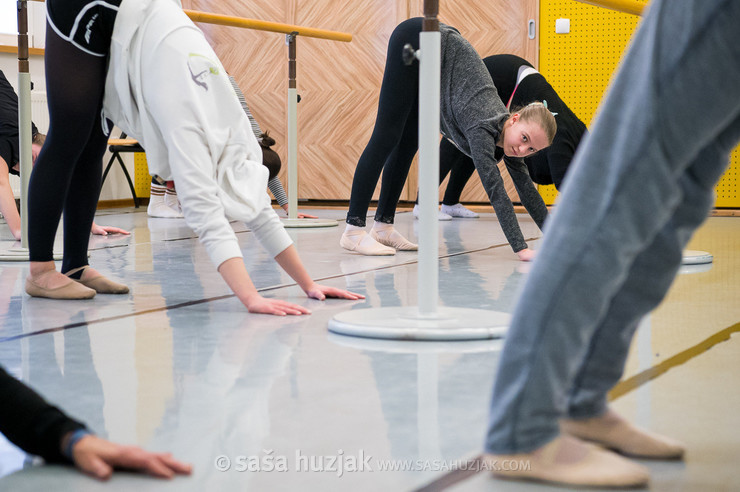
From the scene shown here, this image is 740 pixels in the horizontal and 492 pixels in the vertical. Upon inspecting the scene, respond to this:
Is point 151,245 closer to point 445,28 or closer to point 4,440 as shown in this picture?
point 445,28

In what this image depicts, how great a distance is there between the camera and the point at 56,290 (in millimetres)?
2020

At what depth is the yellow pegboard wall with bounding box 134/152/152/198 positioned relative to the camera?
6363 millimetres

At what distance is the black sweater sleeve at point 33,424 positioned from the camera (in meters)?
0.91

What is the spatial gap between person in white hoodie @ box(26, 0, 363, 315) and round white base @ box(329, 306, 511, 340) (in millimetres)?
200

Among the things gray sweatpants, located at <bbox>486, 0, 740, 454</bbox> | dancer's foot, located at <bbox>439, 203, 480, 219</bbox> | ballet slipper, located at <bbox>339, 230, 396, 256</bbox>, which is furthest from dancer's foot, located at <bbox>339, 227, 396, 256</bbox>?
gray sweatpants, located at <bbox>486, 0, 740, 454</bbox>

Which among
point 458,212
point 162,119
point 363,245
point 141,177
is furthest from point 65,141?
point 141,177

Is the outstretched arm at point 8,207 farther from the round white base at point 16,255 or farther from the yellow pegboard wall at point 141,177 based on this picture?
the yellow pegboard wall at point 141,177

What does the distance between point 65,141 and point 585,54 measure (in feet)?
13.5

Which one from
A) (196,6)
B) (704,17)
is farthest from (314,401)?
(196,6)

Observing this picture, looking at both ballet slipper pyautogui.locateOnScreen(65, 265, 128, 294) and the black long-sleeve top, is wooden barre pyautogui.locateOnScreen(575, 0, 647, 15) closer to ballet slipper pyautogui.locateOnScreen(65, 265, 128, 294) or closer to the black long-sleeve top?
the black long-sleeve top

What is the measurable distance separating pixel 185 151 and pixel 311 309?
428 millimetres

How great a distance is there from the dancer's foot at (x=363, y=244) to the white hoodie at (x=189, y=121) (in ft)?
3.44

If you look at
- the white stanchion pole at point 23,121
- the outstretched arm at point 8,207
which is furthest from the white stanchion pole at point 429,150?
the outstretched arm at point 8,207

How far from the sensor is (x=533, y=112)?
2.53 metres
